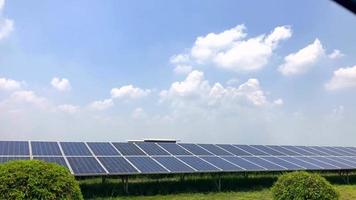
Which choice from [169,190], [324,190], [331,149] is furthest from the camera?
[331,149]

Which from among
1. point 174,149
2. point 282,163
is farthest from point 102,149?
point 282,163

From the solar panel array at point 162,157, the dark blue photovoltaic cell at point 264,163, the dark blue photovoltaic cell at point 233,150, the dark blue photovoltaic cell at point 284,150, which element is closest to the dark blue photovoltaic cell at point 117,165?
the solar panel array at point 162,157

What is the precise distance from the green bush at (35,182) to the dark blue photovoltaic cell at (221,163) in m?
7.51

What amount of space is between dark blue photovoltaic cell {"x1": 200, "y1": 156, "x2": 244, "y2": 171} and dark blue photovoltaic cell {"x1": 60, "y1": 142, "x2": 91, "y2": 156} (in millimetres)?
4522

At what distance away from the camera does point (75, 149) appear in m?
15.9

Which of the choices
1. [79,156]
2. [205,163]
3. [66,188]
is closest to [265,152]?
[205,163]

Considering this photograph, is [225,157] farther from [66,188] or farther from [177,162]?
[66,188]

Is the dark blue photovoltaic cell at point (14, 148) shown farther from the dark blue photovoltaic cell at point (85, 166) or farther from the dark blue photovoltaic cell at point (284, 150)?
the dark blue photovoltaic cell at point (284, 150)

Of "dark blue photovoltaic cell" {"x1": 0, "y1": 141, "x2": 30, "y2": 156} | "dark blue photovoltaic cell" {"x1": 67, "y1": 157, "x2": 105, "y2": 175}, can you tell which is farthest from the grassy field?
"dark blue photovoltaic cell" {"x1": 0, "y1": 141, "x2": 30, "y2": 156}

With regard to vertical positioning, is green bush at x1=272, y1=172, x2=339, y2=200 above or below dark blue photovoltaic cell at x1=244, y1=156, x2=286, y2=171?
below

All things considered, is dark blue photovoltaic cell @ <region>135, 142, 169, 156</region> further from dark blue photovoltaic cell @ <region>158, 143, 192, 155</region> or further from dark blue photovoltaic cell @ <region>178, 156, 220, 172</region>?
dark blue photovoltaic cell @ <region>178, 156, 220, 172</region>

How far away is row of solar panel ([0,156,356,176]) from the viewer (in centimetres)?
1355

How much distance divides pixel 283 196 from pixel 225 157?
259 inches

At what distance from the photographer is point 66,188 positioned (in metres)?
8.60
